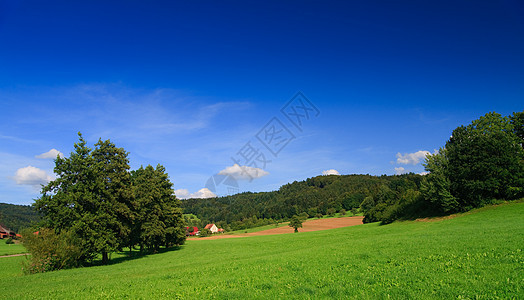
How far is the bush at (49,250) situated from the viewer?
2736 cm

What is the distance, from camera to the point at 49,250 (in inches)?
1097

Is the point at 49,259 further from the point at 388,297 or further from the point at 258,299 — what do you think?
the point at 388,297

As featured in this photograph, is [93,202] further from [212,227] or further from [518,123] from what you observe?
[212,227]

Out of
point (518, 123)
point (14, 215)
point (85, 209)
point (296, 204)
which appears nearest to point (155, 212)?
point (85, 209)

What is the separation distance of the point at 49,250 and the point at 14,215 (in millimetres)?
160235

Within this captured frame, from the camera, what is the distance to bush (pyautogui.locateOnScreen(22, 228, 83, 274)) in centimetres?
2736

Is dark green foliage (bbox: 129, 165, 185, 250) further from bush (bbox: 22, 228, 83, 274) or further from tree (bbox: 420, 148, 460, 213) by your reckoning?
tree (bbox: 420, 148, 460, 213)

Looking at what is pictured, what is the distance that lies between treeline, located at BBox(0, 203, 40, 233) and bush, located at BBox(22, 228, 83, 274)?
384 feet

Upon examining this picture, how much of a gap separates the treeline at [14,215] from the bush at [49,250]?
117009 millimetres

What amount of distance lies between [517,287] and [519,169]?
159 feet

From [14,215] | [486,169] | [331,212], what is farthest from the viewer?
[14,215]

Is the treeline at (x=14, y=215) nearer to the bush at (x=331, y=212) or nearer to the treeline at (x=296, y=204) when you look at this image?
the treeline at (x=296, y=204)

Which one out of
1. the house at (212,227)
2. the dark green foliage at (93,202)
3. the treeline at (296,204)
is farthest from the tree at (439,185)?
the house at (212,227)

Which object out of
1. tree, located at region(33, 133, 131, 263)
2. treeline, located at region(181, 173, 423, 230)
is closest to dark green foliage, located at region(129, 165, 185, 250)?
tree, located at region(33, 133, 131, 263)
